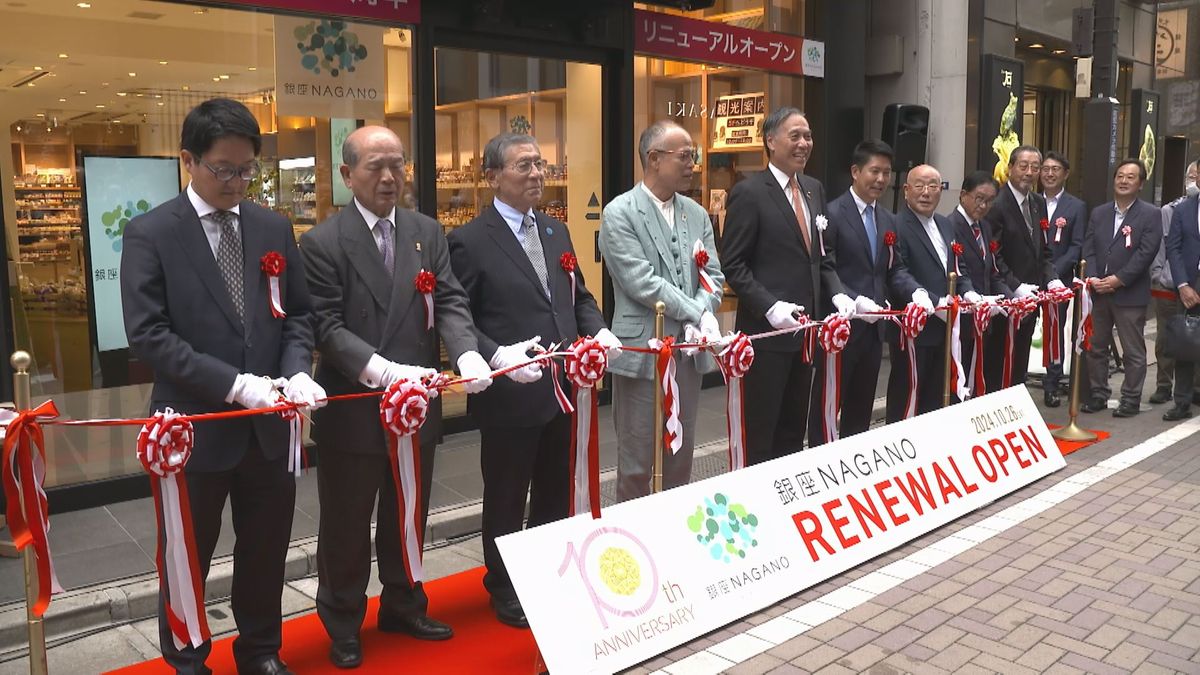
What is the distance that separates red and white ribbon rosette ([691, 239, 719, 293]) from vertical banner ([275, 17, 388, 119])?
290 cm

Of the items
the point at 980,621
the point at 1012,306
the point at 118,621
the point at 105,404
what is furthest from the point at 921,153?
the point at 118,621

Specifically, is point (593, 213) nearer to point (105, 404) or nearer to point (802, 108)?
point (802, 108)

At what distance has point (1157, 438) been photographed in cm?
779

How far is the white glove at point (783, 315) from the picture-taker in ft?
17.1

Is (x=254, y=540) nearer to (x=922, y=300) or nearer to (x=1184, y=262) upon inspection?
(x=922, y=300)

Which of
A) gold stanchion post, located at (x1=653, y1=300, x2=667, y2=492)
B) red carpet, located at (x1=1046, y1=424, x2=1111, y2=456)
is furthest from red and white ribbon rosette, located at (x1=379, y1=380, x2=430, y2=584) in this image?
red carpet, located at (x1=1046, y1=424, x2=1111, y2=456)

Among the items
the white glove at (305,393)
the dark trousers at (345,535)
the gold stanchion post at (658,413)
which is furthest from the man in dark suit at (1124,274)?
the white glove at (305,393)

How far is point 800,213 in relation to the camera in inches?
218

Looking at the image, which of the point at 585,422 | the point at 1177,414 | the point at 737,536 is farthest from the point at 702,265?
the point at 1177,414

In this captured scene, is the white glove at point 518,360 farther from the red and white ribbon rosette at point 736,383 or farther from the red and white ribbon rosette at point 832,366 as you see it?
the red and white ribbon rosette at point 832,366

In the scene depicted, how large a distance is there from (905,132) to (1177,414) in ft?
11.8

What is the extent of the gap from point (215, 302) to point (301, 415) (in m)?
0.48

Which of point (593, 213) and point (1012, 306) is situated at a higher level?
point (593, 213)

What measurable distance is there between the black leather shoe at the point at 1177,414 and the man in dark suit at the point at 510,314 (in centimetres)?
616
